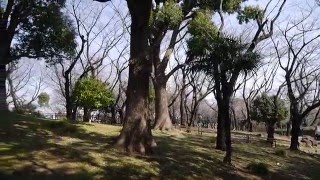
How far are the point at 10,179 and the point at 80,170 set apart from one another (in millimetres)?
1643

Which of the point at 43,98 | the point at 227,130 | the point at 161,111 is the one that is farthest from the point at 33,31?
the point at 43,98

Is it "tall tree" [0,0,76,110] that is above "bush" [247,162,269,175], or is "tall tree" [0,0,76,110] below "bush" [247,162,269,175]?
above

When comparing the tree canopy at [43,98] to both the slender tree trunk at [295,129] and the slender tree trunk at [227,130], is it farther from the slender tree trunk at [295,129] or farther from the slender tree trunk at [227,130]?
the slender tree trunk at [227,130]

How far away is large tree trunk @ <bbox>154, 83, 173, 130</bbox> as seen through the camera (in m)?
21.8

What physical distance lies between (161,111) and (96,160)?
482 inches

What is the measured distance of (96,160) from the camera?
10.1 metres

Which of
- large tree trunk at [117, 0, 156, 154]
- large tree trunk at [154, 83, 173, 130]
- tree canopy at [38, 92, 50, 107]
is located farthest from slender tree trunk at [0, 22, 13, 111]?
tree canopy at [38, 92, 50, 107]

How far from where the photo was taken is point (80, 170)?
9.30 meters

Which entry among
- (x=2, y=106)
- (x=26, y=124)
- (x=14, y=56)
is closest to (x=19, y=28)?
(x=14, y=56)

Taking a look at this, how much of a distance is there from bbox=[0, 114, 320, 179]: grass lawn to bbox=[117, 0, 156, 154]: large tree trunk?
496 millimetres

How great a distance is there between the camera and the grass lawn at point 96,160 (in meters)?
9.14

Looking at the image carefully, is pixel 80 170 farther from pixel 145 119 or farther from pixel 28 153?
pixel 145 119

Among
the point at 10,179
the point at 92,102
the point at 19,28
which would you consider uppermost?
the point at 19,28

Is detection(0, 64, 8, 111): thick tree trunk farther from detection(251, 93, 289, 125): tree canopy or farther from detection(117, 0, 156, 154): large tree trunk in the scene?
detection(251, 93, 289, 125): tree canopy
